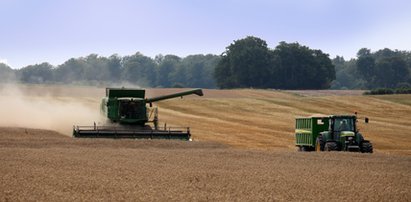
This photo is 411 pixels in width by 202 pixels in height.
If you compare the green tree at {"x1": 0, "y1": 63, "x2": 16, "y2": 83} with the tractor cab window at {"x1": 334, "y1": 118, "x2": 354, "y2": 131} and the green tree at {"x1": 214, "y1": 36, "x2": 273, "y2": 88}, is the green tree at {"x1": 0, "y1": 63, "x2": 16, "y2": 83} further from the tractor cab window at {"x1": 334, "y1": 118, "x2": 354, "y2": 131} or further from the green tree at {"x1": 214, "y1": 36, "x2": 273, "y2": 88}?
the green tree at {"x1": 214, "y1": 36, "x2": 273, "y2": 88}

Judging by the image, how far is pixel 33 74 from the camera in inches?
6919

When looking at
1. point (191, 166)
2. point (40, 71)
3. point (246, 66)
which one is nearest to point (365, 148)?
point (191, 166)

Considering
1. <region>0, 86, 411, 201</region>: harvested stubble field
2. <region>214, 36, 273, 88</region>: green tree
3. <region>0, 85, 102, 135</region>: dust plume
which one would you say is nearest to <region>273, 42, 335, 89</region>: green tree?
<region>214, 36, 273, 88</region>: green tree

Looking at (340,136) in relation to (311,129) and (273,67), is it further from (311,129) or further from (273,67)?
(273,67)

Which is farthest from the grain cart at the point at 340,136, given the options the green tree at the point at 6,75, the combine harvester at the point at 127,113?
the green tree at the point at 6,75

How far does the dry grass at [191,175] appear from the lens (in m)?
16.0

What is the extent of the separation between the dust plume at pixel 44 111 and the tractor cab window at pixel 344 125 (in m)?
16.2

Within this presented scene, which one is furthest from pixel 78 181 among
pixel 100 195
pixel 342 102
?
pixel 342 102

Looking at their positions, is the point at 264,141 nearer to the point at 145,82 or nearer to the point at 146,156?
the point at 146,156

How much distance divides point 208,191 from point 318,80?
112609 millimetres

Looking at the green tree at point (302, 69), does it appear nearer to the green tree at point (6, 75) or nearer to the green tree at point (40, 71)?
the green tree at point (6, 75)

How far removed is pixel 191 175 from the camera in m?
20.1

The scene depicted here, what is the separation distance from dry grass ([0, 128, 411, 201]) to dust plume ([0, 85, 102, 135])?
14301mm

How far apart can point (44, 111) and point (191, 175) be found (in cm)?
3407
